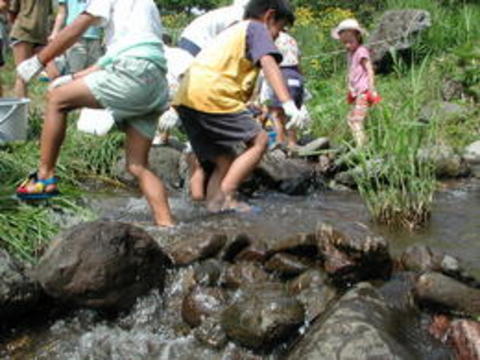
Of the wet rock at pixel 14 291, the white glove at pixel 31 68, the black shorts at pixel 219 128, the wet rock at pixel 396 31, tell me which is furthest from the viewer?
the wet rock at pixel 396 31

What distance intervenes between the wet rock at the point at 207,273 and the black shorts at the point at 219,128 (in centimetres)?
109

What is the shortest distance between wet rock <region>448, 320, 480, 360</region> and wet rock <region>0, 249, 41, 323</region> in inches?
75.4

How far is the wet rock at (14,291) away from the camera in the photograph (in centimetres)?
316

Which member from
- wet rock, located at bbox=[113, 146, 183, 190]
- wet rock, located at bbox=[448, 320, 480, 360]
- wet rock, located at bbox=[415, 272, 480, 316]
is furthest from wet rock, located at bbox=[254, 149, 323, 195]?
wet rock, located at bbox=[448, 320, 480, 360]

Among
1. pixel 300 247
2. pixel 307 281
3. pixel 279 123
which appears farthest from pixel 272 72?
pixel 279 123

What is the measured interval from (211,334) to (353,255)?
2.60 feet

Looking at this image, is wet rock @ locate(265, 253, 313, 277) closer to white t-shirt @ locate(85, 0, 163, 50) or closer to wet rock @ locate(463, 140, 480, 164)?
white t-shirt @ locate(85, 0, 163, 50)

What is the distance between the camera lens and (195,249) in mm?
3594

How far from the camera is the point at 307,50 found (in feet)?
37.5

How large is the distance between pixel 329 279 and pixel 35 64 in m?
2.01

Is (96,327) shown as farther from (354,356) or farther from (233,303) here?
(354,356)

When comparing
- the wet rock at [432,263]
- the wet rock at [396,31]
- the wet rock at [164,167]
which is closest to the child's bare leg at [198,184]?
the wet rock at [164,167]

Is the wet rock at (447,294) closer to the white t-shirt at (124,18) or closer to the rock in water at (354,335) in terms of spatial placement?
the rock in water at (354,335)

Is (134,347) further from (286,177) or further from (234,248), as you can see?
(286,177)
